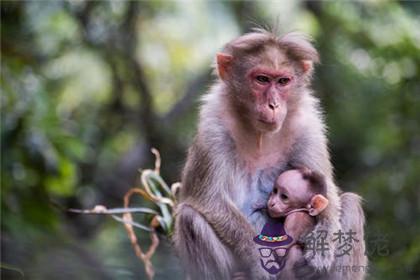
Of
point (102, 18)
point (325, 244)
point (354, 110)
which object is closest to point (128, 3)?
point (102, 18)

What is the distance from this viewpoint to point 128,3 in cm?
1012

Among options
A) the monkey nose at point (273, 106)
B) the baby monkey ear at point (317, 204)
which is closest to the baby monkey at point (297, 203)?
the baby monkey ear at point (317, 204)

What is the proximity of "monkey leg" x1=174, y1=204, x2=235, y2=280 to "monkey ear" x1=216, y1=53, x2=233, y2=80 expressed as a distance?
2.50ft

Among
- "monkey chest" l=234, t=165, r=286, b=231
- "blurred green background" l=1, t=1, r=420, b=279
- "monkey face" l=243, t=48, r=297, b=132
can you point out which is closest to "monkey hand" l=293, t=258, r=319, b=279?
"monkey chest" l=234, t=165, r=286, b=231

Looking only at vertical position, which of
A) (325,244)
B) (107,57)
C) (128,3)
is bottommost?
(325,244)

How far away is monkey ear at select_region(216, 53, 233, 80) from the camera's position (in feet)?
15.3

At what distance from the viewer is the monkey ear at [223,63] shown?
183 inches

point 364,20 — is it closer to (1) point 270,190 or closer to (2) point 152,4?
(2) point 152,4

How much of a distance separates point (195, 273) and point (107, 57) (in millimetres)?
6163

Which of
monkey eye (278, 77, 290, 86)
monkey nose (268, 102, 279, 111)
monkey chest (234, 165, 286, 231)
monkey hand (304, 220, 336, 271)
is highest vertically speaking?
monkey eye (278, 77, 290, 86)

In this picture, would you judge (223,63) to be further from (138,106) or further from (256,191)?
(138,106)

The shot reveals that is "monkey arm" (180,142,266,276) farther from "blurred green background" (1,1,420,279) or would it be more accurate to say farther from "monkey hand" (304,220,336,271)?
"blurred green background" (1,1,420,279)

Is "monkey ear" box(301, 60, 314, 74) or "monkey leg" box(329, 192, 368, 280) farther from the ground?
"monkey ear" box(301, 60, 314, 74)

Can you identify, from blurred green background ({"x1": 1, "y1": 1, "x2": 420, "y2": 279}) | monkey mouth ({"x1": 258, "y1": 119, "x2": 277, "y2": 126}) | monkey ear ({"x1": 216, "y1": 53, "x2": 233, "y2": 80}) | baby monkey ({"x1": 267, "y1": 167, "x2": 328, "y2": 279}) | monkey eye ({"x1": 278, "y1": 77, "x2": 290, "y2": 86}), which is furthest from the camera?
blurred green background ({"x1": 1, "y1": 1, "x2": 420, "y2": 279})
